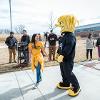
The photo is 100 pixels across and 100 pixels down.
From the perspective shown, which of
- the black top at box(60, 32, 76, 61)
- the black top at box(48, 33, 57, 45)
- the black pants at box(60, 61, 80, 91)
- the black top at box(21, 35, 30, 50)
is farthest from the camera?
the black top at box(48, 33, 57, 45)

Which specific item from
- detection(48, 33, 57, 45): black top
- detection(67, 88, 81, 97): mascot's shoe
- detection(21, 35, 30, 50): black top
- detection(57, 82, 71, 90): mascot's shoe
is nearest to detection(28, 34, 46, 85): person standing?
detection(57, 82, 71, 90): mascot's shoe

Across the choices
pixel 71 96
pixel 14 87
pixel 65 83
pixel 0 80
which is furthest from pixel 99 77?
pixel 0 80

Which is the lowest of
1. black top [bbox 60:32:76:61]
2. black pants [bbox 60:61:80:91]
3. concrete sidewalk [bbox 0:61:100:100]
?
concrete sidewalk [bbox 0:61:100:100]

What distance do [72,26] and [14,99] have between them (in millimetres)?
2257

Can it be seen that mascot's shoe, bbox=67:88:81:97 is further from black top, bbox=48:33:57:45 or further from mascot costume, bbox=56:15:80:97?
black top, bbox=48:33:57:45

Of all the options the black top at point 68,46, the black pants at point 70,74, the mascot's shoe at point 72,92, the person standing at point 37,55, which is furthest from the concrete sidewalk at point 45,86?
the black top at point 68,46

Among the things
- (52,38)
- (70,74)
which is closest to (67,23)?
(70,74)

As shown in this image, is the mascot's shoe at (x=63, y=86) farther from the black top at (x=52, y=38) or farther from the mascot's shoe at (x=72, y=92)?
the black top at (x=52, y=38)

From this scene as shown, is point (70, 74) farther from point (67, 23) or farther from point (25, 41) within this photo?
point (25, 41)

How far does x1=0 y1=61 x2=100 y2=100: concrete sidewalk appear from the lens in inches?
238

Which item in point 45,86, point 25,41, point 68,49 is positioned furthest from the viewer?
point 25,41

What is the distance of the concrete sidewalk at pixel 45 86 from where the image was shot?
6055 millimetres

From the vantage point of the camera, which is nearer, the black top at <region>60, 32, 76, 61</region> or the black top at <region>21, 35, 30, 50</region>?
the black top at <region>60, 32, 76, 61</region>

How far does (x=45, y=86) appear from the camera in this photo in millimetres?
6980
